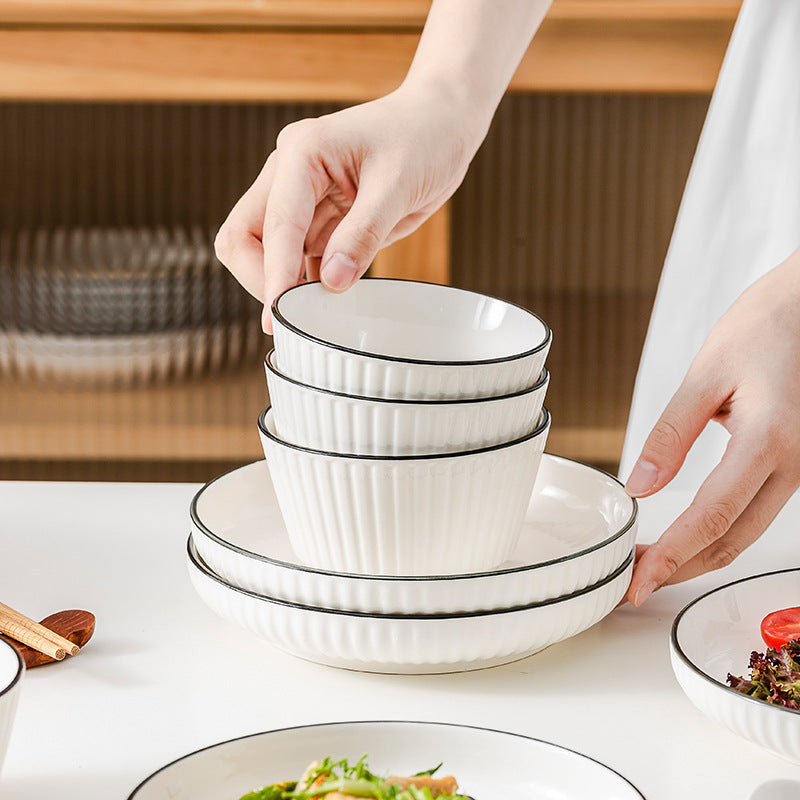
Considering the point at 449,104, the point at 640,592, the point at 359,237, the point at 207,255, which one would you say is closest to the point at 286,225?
the point at 359,237

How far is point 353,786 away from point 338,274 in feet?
1.08

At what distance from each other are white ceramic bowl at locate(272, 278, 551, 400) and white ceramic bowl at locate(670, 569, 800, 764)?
0.49 ft

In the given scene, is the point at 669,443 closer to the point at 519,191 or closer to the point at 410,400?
the point at 410,400

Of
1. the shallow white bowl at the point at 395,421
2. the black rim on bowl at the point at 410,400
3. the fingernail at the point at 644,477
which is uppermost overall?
the black rim on bowl at the point at 410,400

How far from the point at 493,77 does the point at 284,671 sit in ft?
1.75

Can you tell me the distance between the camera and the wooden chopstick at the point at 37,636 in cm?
53

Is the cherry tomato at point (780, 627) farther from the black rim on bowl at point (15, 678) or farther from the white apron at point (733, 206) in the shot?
the white apron at point (733, 206)

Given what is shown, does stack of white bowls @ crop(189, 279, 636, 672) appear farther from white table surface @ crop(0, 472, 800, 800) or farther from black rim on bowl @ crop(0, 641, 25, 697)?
black rim on bowl @ crop(0, 641, 25, 697)

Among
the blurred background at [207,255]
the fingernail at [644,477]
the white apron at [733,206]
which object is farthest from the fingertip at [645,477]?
the blurred background at [207,255]

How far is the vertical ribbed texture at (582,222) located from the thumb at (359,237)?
1078mm

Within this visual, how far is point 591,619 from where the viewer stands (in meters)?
0.54

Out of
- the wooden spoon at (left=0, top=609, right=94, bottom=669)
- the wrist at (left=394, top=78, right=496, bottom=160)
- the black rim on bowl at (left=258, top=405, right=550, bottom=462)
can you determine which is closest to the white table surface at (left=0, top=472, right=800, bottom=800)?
the wooden spoon at (left=0, top=609, right=94, bottom=669)

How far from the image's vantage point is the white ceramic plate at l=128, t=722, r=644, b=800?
1.29 ft

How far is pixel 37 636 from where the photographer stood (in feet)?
1.77
